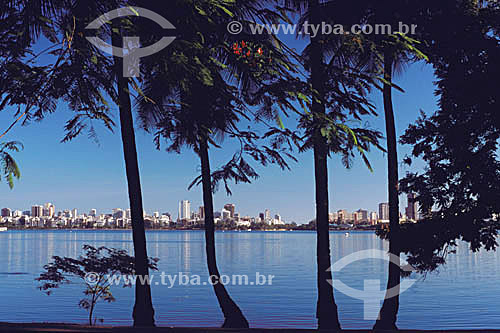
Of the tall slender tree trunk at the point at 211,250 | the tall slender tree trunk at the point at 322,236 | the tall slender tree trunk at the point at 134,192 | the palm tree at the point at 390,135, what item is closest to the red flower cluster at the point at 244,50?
the tall slender tree trunk at the point at 134,192

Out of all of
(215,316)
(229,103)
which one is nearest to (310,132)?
(229,103)

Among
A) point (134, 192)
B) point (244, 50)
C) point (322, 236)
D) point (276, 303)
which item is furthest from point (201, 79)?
point (276, 303)

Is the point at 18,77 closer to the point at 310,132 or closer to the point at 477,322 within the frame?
the point at 310,132

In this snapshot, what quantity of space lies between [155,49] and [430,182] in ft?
31.1

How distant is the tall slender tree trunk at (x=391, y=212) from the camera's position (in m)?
16.0

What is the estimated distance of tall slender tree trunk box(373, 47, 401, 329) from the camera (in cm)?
1603

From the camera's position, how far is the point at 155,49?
9.73 meters

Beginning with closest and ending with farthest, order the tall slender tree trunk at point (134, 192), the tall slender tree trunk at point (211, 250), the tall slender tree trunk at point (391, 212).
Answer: the tall slender tree trunk at point (134, 192) → the tall slender tree trunk at point (391, 212) → the tall slender tree trunk at point (211, 250)

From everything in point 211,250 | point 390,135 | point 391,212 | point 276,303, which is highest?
point 390,135

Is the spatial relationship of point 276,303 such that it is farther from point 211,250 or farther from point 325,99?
point 325,99

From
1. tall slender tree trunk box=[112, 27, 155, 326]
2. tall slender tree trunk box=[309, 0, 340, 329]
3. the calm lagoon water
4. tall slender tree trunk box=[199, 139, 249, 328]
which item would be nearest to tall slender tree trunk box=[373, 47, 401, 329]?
tall slender tree trunk box=[309, 0, 340, 329]

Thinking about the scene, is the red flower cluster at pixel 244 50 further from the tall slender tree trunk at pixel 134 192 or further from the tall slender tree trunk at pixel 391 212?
the tall slender tree trunk at pixel 391 212

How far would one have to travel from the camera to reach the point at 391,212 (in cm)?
1636

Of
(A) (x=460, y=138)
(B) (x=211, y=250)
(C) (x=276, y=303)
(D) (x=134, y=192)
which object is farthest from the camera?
(C) (x=276, y=303)
